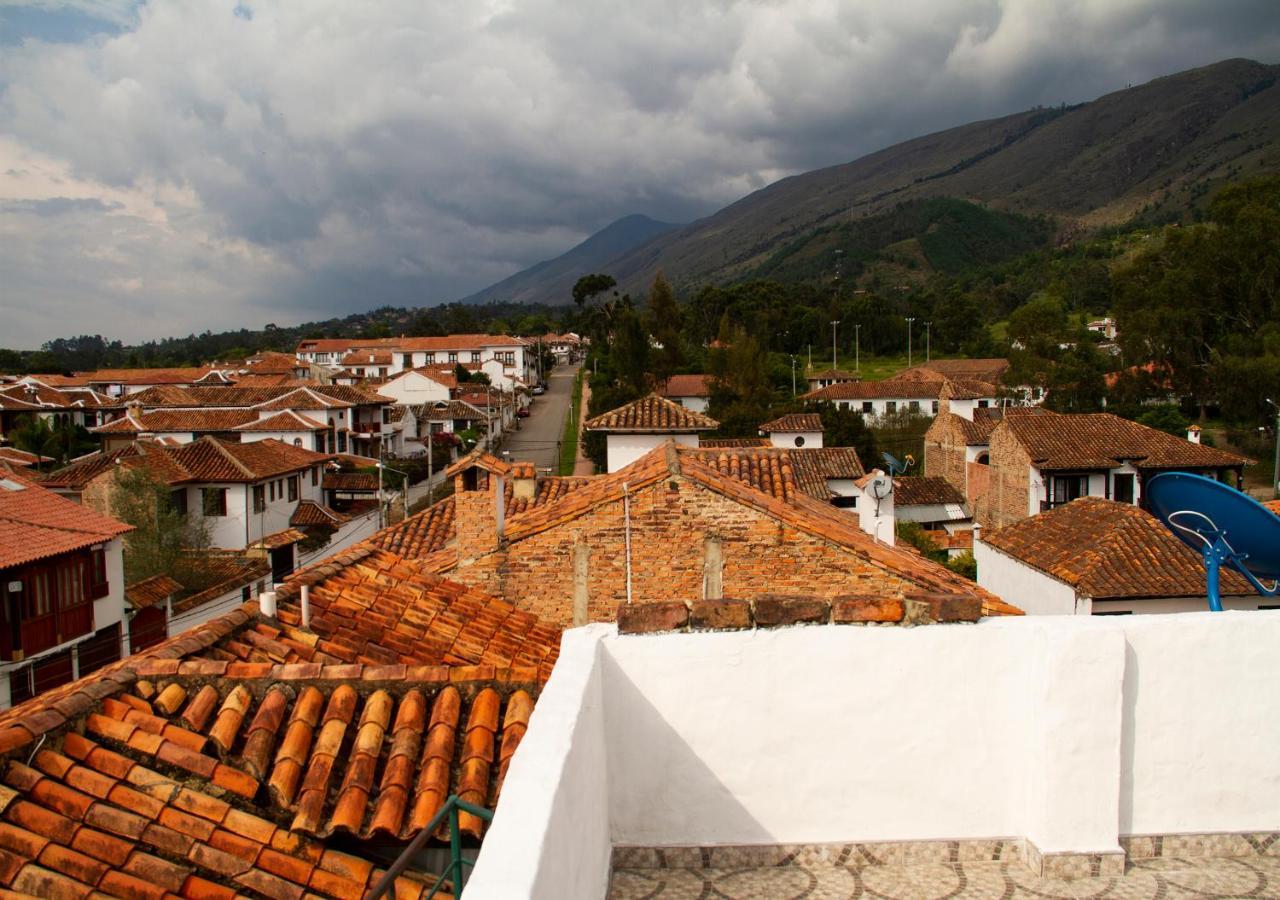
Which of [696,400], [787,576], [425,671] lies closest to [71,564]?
[787,576]

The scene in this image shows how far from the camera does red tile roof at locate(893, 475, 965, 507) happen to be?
1724 inches

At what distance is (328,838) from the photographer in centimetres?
421

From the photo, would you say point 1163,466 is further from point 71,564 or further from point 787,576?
point 71,564

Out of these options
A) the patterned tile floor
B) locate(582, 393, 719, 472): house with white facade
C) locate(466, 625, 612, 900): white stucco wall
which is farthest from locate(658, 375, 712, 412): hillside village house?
locate(466, 625, 612, 900): white stucco wall

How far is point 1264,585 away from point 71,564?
2557 cm

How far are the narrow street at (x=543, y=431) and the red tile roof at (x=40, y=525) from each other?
1808 cm

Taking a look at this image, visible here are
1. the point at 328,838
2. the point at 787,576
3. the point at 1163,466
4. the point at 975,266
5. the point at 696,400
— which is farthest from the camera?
the point at 975,266

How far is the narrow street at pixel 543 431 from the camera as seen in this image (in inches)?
2234

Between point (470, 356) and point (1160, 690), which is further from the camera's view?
point (470, 356)

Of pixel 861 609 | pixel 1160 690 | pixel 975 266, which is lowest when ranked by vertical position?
pixel 1160 690

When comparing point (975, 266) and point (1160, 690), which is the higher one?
point (975, 266)

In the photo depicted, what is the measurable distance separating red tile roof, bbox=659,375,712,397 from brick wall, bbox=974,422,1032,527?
31.7 metres

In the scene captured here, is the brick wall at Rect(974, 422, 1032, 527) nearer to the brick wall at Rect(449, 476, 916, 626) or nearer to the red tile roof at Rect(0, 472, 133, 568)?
the brick wall at Rect(449, 476, 916, 626)

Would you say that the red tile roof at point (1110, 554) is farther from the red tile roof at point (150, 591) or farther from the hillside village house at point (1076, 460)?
the red tile roof at point (150, 591)
